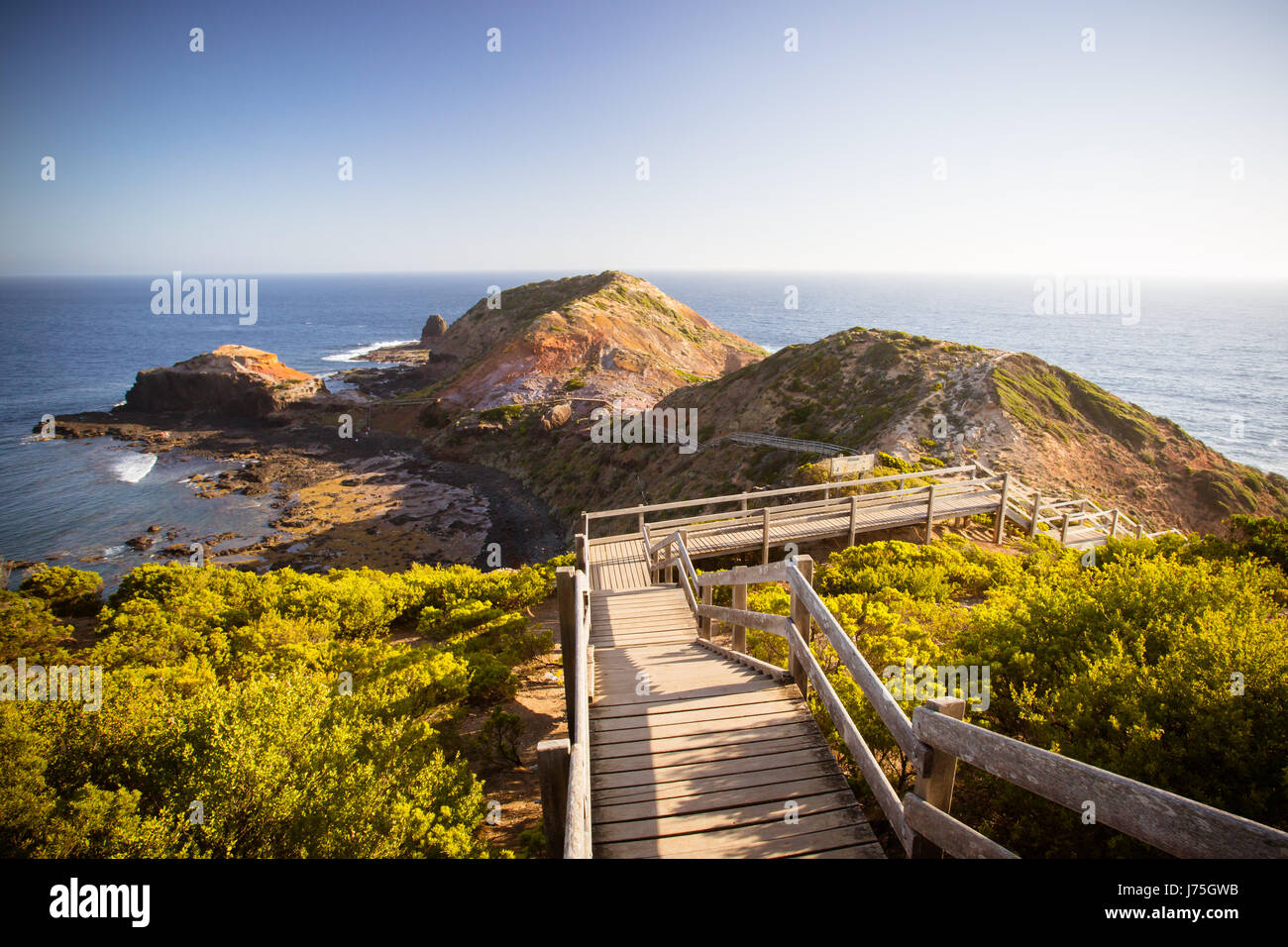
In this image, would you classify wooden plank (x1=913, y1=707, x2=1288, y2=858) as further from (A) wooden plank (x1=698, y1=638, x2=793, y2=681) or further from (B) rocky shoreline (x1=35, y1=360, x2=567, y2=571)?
(B) rocky shoreline (x1=35, y1=360, x2=567, y2=571)

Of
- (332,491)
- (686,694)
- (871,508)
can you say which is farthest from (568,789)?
(332,491)

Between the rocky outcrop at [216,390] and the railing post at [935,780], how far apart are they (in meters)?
60.8

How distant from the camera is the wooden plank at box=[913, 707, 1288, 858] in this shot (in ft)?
6.26

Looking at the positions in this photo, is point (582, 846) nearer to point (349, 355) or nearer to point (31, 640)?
point (31, 640)

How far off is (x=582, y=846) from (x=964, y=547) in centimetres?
1225

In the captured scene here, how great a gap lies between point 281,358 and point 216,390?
44162mm

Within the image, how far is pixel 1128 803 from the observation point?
7.12 ft

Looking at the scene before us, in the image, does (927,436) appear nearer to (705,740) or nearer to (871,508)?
(871,508)

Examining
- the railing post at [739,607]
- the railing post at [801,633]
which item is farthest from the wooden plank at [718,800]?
→ the railing post at [739,607]

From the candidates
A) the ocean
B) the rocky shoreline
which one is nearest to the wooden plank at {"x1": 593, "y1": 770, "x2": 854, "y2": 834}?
the rocky shoreline

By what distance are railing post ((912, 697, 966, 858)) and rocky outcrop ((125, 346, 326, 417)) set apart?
60843mm

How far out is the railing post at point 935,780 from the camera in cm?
300

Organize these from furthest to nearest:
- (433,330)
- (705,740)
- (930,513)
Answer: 1. (433,330)
2. (930,513)
3. (705,740)

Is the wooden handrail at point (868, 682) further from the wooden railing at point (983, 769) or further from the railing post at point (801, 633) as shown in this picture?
the railing post at point (801, 633)
